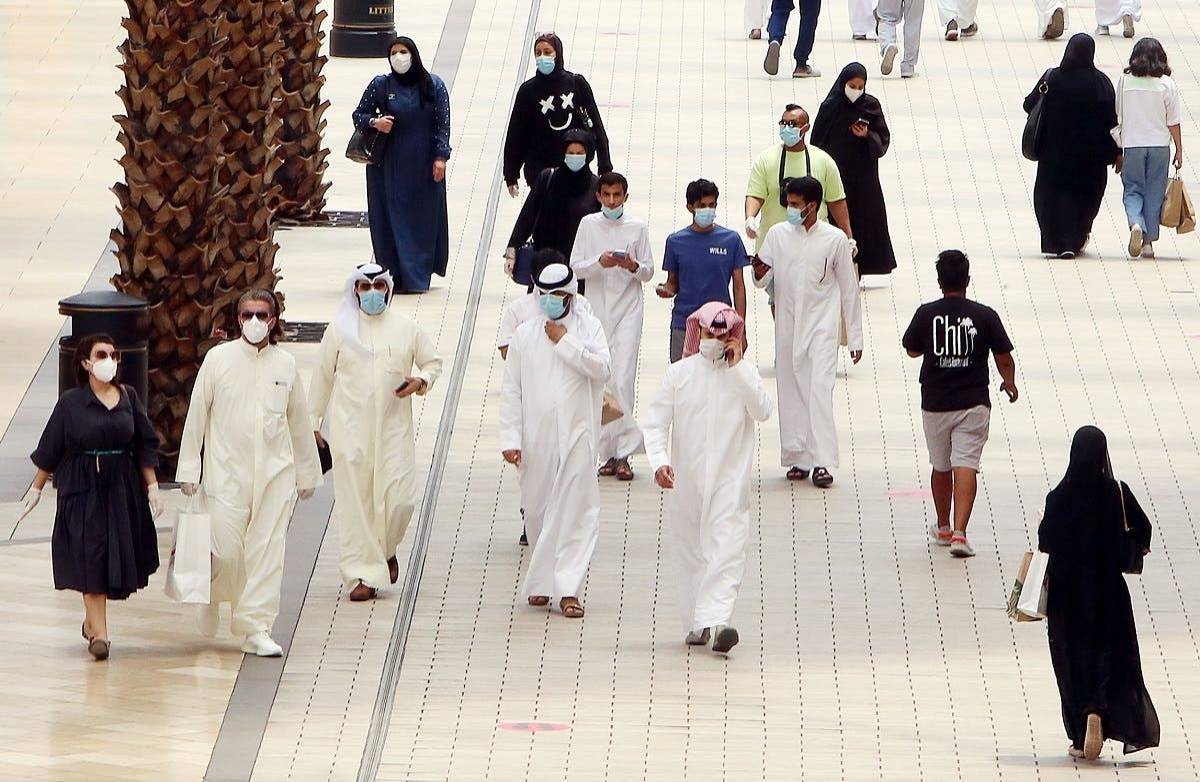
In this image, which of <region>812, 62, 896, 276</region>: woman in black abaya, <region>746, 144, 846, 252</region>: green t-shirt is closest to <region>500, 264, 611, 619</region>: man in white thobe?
<region>746, 144, 846, 252</region>: green t-shirt

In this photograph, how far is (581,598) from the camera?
1170cm

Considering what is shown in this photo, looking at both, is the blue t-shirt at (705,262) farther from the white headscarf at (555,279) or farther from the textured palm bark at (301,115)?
the textured palm bark at (301,115)

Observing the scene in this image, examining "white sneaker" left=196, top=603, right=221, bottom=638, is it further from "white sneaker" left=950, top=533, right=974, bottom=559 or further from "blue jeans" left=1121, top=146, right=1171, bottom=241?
"blue jeans" left=1121, top=146, right=1171, bottom=241

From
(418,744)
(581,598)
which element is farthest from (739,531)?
(418,744)

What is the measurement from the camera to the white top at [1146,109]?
18062 millimetres

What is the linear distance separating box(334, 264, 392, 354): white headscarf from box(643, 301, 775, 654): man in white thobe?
1.44 meters

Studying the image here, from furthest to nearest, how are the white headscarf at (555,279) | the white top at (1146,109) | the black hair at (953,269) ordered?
the white top at (1146,109), the black hair at (953,269), the white headscarf at (555,279)

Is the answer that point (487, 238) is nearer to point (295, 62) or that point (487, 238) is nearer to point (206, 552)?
point (295, 62)

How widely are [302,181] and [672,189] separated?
9.65 feet

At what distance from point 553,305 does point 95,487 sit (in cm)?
221

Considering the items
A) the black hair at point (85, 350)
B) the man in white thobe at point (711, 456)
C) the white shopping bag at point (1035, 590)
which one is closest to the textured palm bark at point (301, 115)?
the black hair at point (85, 350)

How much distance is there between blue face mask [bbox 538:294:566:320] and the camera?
37.9 ft

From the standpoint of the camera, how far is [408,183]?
56.8 ft

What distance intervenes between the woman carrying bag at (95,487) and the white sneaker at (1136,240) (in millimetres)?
9863
